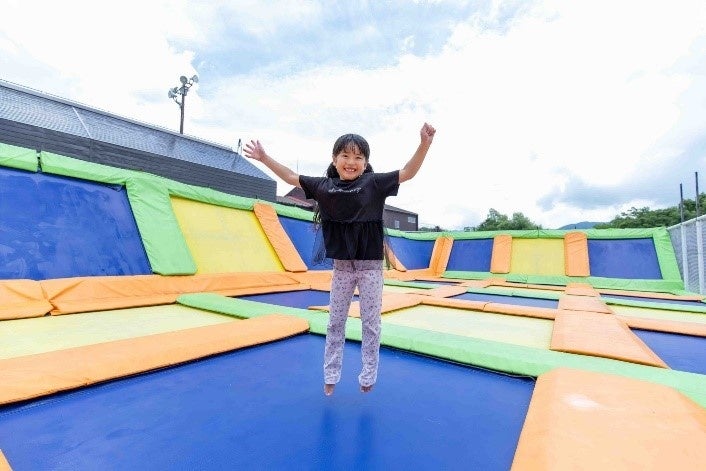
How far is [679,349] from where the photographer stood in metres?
2.27

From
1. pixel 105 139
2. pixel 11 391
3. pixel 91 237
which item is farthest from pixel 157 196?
pixel 105 139

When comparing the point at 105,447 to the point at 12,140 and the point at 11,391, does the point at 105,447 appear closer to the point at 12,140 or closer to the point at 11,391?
the point at 11,391

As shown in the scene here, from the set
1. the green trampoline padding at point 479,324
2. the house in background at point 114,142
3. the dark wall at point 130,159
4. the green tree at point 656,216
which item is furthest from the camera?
the green tree at point 656,216

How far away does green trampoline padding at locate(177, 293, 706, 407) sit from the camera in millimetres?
1488

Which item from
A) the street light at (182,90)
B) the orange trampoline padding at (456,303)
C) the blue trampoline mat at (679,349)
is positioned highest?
the street light at (182,90)

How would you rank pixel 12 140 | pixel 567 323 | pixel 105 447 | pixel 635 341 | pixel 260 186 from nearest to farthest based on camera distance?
pixel 105 447 < pixel 635 341 < pixel 567 323 < pixel 12 140 < pixel 260 186

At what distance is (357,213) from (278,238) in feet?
13.9

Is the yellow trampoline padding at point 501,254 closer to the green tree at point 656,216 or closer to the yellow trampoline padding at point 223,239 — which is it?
the yellow trampoline padding at point 223,239

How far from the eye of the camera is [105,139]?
814 cm

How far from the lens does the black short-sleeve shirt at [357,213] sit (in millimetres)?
1384

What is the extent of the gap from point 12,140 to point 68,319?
20.8 feet

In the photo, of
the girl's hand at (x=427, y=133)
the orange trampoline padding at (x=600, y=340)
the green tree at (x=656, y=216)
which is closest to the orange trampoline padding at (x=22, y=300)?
the girl's hand at (x=427, y=133)

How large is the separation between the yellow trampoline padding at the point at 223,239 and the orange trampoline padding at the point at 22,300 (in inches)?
56.6

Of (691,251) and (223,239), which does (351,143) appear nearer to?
(223,239)
